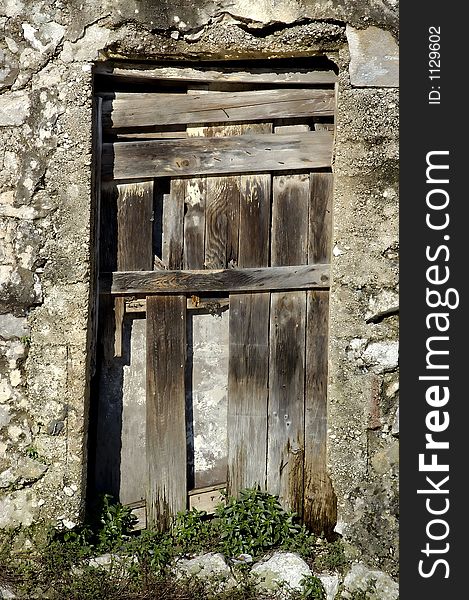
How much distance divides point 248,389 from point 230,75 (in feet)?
5.56

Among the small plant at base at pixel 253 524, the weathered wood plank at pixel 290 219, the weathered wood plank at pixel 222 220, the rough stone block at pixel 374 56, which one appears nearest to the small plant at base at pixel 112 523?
the small plant at base at pixel 253 524

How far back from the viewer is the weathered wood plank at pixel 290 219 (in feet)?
12.8

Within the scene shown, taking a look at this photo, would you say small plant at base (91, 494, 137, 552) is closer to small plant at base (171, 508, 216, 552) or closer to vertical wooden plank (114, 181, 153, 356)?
small plant at base (171, 508, 216, 552)

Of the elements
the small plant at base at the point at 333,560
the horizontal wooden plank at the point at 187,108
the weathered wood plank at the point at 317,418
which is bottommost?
the small plant at base at the point at 333,560

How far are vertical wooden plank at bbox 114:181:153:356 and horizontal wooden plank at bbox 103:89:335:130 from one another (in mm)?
348

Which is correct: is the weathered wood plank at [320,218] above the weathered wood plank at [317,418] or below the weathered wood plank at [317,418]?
above

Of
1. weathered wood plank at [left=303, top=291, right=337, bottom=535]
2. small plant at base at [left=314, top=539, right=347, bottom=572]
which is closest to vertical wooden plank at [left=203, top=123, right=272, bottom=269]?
weathered wood plank at [left=303, top=291, right=337, bottom=535]

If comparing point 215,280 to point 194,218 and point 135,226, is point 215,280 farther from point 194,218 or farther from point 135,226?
point 135,226

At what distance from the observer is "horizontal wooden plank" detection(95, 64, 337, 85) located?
3.83m

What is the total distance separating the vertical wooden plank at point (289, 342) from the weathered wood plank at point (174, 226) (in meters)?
0.51

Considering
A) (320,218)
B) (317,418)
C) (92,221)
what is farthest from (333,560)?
(92,221)

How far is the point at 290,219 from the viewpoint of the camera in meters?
3.91

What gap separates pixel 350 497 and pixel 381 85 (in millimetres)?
2069

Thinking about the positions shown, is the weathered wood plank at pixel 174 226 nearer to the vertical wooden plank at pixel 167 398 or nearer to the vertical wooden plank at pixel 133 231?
the vertical wooden plank at pixel 133 231
